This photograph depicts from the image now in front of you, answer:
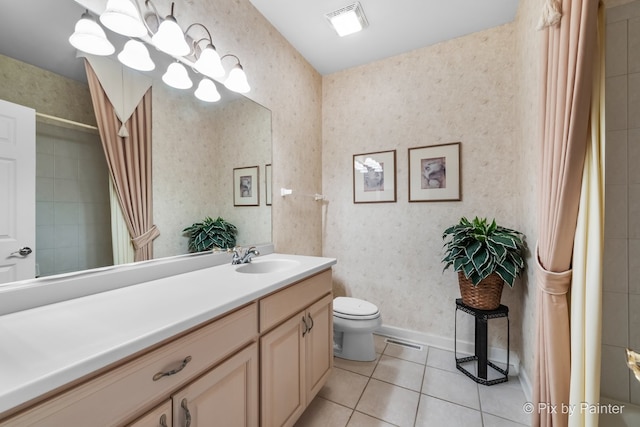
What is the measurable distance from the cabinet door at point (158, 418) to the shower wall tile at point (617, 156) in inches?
75.6

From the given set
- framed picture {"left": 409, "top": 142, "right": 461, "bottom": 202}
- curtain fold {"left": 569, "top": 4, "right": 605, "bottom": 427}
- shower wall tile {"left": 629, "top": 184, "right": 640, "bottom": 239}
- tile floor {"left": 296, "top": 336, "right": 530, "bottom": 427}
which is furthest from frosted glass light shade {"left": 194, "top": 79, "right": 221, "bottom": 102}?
shower wall tile {"left": 629, "top": 184, "right": 640, "bottom": 239}

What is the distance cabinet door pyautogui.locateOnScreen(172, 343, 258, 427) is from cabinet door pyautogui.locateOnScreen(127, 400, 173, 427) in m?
0.02

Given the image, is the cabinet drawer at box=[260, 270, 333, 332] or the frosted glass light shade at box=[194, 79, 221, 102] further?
the frosted glass light shade at box=[194, 79, 221, 102]

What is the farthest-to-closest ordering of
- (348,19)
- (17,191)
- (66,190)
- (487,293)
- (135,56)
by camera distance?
(348,19) → (487,293) → (135,56) → (66,190) → (17,191)

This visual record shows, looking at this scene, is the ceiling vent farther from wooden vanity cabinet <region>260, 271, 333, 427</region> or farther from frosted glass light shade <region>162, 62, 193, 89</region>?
wooden vanity cabinet <region>260, 271, 333, 427</region>

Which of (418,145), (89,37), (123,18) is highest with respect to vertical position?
(123,18)

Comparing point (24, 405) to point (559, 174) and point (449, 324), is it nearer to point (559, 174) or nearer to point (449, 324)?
point (559, 174)

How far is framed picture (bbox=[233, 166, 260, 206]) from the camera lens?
171 cm

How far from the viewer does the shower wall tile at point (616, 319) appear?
1145mm

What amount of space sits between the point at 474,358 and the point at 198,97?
105 inches

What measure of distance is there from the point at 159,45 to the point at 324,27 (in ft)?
4.32

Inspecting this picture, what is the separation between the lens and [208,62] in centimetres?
145

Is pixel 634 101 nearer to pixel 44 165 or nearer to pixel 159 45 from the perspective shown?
pixel 159 45

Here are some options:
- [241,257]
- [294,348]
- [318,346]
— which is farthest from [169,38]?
[318,346]
